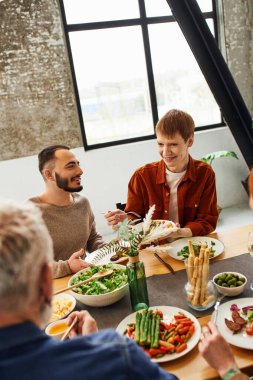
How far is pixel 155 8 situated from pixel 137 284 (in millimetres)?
4533

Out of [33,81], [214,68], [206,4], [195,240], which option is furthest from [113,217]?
[206,4]

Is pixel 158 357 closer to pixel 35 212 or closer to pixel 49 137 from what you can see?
pixel 35 212

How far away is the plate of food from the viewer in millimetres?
1400

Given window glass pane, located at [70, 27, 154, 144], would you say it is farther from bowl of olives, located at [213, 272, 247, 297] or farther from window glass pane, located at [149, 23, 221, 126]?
bowl of olives, located at [213, 272, 247, 297]

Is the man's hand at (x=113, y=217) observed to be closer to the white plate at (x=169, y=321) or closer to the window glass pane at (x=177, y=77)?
the white plate at (x=169, y=321)

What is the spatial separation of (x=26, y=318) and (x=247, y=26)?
5463 millimetres

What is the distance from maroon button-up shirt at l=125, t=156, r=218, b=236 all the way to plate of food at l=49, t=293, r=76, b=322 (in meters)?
0.93

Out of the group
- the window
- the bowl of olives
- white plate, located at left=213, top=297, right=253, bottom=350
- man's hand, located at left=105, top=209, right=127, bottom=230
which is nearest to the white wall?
the window

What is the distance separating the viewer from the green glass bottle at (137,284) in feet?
4.44

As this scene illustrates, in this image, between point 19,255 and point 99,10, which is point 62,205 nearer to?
point 19,255

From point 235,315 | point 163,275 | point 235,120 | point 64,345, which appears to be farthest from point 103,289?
point 235,120

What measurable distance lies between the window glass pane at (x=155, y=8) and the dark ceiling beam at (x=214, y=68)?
2615 mm

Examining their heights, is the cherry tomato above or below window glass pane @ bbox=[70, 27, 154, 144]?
below

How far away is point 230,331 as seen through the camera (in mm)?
1181
